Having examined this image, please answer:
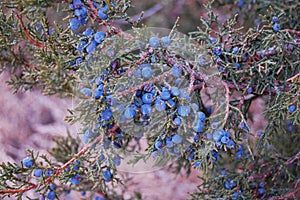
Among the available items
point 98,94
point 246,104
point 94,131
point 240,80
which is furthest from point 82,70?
point 246,104

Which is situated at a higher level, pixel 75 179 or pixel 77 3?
pixel 77 3

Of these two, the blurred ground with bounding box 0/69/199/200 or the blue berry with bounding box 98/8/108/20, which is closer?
the blue berry with bounding box 98/8/108/20

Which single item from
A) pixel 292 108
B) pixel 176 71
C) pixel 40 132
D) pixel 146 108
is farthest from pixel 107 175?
pixel 40 132

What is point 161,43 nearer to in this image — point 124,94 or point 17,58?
point 124,94

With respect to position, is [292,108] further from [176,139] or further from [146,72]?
[146,72]

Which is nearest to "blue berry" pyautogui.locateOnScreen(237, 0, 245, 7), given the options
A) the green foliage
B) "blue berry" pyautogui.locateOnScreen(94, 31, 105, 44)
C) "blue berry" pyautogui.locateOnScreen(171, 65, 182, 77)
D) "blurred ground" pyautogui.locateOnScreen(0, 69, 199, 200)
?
the green foliage

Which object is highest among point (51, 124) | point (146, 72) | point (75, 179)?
point (51, 124)

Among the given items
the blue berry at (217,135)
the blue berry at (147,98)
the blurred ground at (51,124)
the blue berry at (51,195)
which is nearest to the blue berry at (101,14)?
the blue berry at (147,98)

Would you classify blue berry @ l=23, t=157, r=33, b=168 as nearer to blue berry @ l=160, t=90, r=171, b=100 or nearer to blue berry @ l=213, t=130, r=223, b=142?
blue berry @ l=160, t=90, r=171, b=100

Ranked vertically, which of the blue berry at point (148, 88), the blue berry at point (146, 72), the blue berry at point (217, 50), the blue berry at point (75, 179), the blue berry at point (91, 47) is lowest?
the blue berry at point (75, 179)

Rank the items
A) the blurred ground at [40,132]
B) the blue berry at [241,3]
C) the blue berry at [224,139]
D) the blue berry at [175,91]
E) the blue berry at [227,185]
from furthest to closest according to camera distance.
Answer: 1. the blurred ground at [40,132]
2. the blue berry at [241,3]
3. the blue berry at [227,185]
4. the blue berry at [224,139]
5. the blue berry at [175,91]

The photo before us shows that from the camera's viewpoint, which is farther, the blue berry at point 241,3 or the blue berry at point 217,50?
the blue berry at point 241,3

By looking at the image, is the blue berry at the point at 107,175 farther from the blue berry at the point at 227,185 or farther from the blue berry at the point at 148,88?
the blue berry at the point at 227,185
